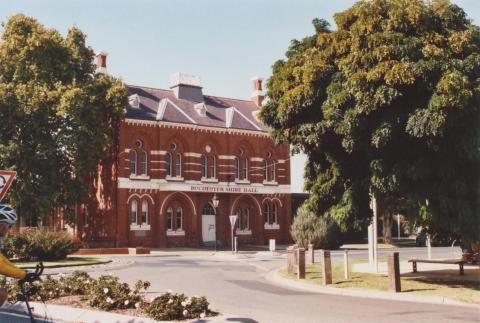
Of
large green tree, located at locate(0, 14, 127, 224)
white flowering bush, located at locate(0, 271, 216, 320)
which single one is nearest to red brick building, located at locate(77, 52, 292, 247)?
large green tree, located at locate(0, 14, 127, 224)

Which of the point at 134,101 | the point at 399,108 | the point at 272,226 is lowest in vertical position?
the point at 272,226

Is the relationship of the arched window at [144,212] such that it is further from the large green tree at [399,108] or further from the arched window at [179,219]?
the large green tree at [399,108]

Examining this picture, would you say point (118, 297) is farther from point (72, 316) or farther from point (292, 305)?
point (292, 305)

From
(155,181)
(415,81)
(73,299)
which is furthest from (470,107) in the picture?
(155,181)

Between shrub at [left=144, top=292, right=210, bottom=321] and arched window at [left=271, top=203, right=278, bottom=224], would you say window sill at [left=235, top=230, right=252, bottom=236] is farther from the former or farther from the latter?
shrub at [left=144, top=292, right=210, bottom=321]

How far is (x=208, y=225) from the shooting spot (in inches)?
1852

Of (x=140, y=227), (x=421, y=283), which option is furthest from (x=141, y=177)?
(x=421, y=283)

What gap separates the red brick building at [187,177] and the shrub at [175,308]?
109 feet

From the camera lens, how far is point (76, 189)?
38.2 m

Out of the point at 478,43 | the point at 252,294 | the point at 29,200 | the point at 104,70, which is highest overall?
the point at 104,70

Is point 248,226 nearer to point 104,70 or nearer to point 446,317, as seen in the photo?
point 104,70

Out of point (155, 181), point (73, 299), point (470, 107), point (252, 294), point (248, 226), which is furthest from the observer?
point (248, 226)

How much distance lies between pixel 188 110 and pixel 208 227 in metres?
9.44

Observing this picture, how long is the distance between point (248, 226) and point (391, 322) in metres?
38.8
